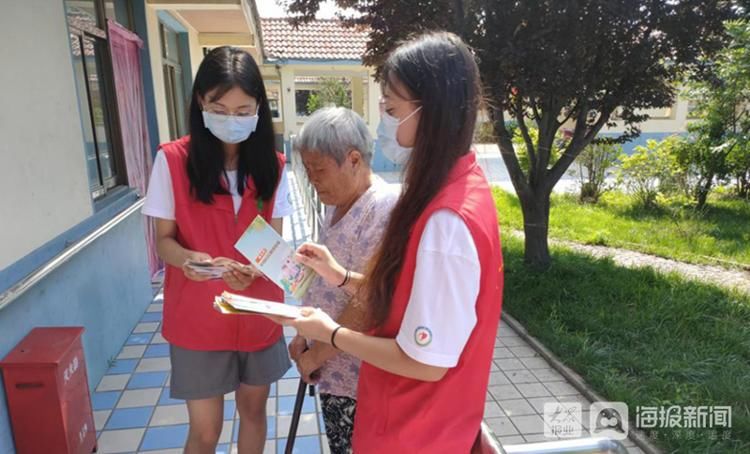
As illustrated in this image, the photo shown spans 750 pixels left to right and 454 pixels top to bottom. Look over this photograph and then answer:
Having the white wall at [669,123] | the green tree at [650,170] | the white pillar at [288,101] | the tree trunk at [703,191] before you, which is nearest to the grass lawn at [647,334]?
the green tree at [650,170]

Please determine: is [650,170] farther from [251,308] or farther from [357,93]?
[251,308]

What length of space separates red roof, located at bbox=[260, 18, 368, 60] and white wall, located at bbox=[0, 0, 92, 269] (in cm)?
986

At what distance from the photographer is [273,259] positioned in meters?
1.45

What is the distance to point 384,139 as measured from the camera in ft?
4.16

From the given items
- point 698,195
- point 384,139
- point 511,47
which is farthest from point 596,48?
point 698,195

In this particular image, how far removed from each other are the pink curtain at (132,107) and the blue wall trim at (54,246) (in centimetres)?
56

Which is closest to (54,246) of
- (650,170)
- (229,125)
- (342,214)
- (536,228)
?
(229,125)

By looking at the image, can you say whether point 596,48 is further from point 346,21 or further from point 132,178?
point 132,178

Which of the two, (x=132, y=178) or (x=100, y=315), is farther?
(x=132, y=178)

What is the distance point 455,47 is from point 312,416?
2.29 metres

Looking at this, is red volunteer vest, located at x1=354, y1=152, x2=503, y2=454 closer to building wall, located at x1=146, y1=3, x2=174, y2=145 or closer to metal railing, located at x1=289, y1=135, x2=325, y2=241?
metal railing, located at x1=289, y1=135, x2=325, y2=241

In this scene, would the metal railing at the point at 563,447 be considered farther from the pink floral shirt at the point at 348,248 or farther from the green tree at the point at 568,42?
the green tree at the point at 568,42

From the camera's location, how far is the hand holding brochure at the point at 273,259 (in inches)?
56.2

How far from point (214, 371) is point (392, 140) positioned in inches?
40.8
